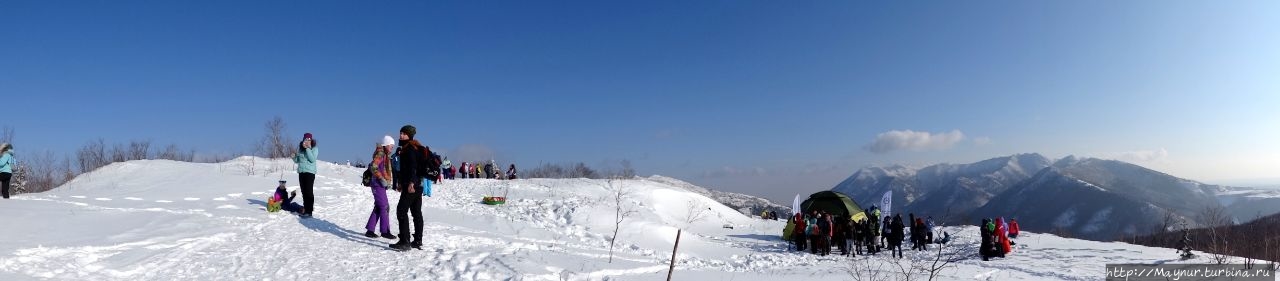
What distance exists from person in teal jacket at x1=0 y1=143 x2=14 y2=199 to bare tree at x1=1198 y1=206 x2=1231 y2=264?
24.6 meters

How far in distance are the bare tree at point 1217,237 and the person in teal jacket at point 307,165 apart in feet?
Result: 60.0

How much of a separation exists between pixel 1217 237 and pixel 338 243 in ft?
64.7

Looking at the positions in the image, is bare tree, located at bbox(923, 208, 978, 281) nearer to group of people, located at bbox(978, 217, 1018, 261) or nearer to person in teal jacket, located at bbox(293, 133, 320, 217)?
group of people, located at bbox(978, 217, 1018, 261)

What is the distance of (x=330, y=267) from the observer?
666cm

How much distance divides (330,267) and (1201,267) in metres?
16.7

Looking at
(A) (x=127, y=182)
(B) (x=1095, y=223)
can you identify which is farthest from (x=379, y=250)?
(B) (x=1095, y=223)

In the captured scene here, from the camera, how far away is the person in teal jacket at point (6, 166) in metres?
10.9

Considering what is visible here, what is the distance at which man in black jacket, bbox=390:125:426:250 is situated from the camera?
24.5ft

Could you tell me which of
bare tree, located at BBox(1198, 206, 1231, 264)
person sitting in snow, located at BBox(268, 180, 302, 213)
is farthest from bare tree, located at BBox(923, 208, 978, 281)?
person sitting in snow, located at BBox(268, 180, 302, 213)

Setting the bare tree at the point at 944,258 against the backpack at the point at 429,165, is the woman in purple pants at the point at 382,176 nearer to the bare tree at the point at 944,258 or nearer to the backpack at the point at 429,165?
the backpack at the point at 429,165

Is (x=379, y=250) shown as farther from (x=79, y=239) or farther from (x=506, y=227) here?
(x=506, y=227)

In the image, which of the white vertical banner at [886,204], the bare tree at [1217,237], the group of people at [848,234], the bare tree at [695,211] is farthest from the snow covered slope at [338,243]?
the white vertical banner at [886,204]

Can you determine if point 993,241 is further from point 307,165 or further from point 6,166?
point 6,166

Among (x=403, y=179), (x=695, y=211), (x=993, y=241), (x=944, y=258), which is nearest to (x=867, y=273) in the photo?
(x=944, y=258)
